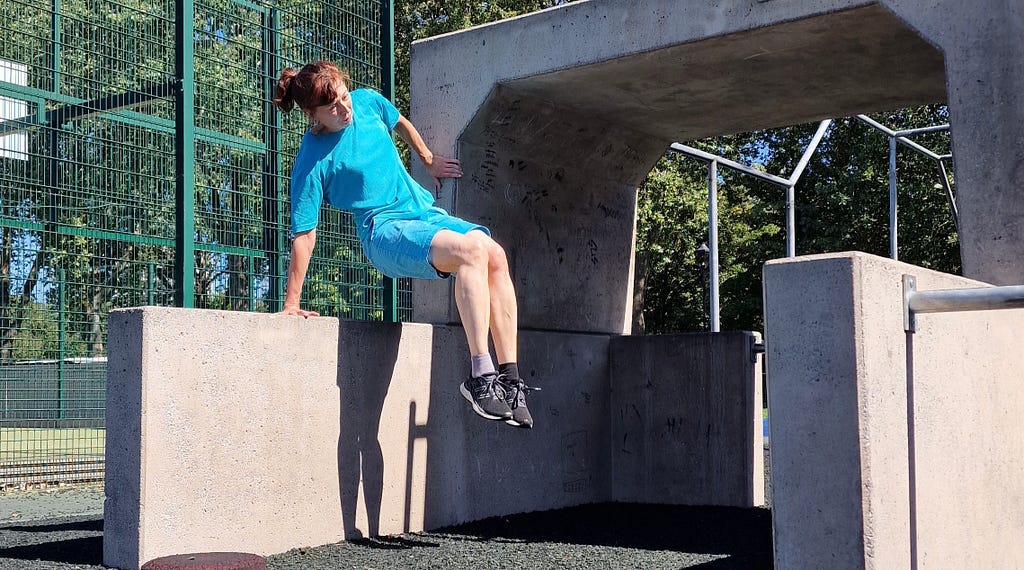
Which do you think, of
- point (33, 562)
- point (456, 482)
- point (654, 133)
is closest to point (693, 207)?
point (654, 133)

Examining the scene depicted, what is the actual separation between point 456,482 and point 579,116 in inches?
96.2

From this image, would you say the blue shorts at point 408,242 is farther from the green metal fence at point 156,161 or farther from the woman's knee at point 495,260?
the green metal fence at point 156,161

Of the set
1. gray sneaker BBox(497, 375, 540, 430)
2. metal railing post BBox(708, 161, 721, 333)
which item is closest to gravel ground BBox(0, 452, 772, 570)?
gray sneaker BBox(497, 375, 540, 430)

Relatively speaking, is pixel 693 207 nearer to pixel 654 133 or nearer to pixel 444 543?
pixel 654 133

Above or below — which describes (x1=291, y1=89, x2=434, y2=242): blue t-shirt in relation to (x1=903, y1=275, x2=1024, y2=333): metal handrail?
above

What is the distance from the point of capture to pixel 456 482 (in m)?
5.94

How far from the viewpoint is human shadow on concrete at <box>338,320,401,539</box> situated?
5.22 metres

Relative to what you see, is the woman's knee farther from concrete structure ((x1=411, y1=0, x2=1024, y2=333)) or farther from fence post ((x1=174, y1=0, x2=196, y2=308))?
fence post ((x1=174, y1=0, x2=196, y2=308))

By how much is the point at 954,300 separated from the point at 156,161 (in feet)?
20.1

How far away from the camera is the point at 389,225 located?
5219 mm

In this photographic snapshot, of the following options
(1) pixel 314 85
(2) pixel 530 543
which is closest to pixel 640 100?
(1) pixel 314 85

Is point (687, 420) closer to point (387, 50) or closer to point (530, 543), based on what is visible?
point (530, 543)

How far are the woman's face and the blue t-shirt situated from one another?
0.18ft

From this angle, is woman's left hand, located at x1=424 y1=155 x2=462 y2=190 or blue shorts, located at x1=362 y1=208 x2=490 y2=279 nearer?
blue shorts, located at x1=362 y1=208 x2=490 y2=279
